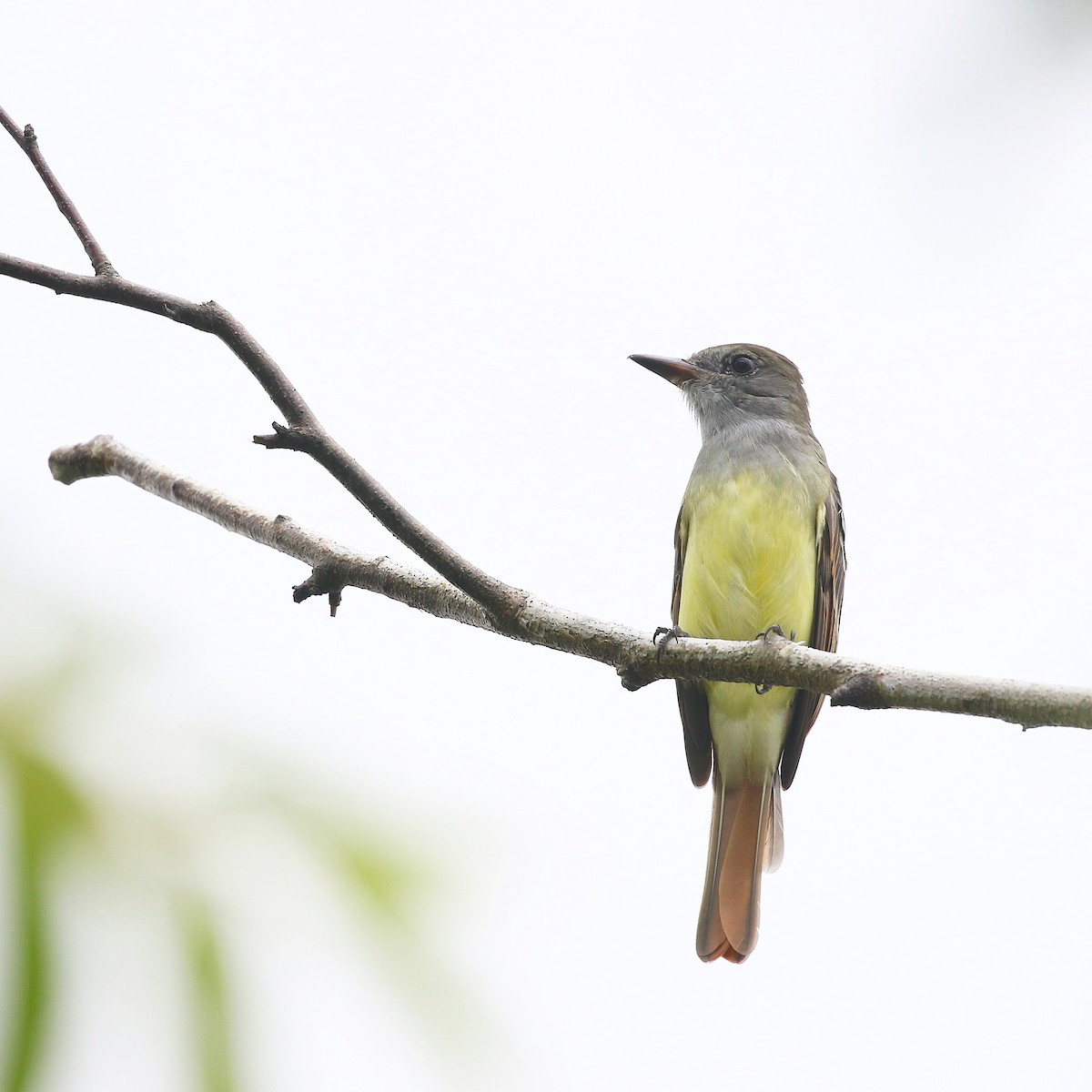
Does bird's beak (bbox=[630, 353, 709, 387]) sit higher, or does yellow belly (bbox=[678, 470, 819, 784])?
bird's beak (bbox=[630, 353, 709, 387])

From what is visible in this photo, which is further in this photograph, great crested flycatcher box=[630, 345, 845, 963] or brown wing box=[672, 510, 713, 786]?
brown wing box=[672, 510, 713, 786]

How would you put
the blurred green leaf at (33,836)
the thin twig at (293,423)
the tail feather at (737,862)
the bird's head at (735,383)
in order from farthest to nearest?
the bird's head at (735,383) < the tail feather at (737,862) < the thin twig at (293,423) < the blurred green leaf at (33,836)

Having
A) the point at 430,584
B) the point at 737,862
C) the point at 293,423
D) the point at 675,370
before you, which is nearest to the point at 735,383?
the point at 675,370

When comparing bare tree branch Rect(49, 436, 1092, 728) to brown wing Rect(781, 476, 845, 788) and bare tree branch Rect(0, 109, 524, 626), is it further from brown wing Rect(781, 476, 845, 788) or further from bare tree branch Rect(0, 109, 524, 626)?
brown wing Rect(781, 476, 845, 788)

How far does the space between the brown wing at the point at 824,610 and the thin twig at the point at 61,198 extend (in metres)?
2.41

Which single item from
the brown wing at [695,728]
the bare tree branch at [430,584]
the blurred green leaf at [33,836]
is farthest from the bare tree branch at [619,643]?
the brown wing at [695,728]

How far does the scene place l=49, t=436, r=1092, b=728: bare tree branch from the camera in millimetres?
1393

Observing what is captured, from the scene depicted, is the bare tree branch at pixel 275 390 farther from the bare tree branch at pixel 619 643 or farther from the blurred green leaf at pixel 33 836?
the blurred green leaf at pixel 33 836

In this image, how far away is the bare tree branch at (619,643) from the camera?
1393 millimetres

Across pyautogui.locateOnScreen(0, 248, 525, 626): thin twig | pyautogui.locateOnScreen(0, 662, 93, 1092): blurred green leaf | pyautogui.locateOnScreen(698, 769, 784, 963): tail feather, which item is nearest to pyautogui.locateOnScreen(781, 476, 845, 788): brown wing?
pyautogui.locateOnScreen(698, 769, 784, 963): tail feather

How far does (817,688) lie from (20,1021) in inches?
46.0

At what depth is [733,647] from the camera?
71.7 inches

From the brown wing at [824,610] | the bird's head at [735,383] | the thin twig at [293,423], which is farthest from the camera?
the bird's head at [735,383]

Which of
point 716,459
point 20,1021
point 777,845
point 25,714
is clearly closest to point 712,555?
point 716,459
